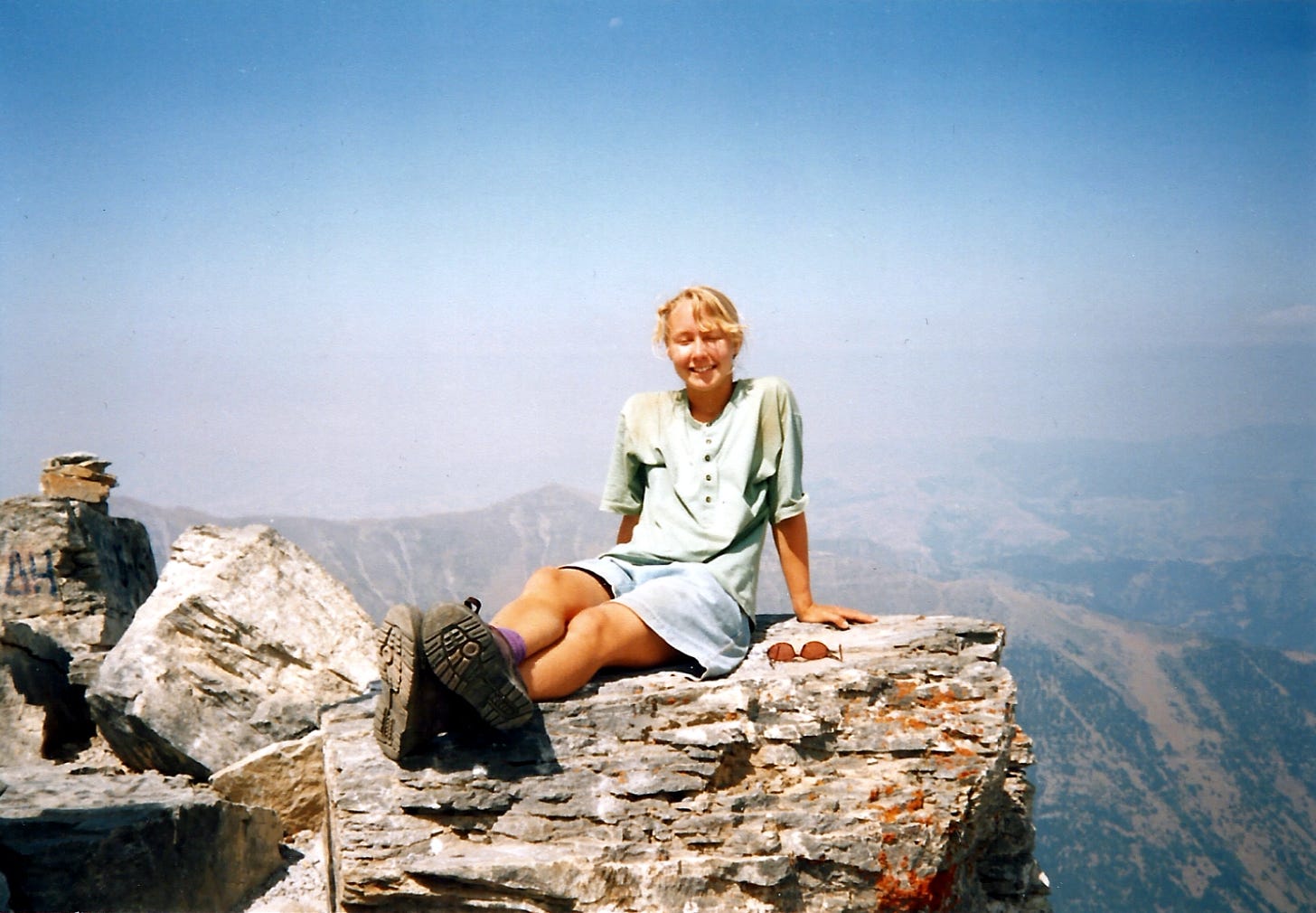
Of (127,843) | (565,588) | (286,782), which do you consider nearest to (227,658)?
(286,782)

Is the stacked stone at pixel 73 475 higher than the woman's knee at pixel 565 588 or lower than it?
higher

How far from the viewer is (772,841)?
3.68m

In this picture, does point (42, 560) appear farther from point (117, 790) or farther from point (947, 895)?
point (947, 895)

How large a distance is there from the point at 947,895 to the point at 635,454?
7.56ft

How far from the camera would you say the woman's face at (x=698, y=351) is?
4.76 meters

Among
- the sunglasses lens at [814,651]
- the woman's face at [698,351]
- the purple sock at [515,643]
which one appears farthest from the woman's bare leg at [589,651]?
the woman's face at [698,351]

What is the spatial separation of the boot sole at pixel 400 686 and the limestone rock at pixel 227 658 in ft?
5.55

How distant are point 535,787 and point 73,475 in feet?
14.8

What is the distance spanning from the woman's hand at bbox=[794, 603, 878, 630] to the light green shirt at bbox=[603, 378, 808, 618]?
0.32 m

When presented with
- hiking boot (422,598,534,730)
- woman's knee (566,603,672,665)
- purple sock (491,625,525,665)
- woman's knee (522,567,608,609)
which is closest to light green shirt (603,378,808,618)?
woman's knee (522,567,608,609)

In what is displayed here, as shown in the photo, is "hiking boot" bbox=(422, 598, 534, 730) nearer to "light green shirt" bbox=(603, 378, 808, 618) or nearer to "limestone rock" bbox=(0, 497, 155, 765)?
"light green shirt" bbox=(603, 378, 808, 618)

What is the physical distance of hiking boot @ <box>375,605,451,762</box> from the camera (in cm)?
343

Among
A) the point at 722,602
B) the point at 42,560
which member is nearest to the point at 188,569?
the point at 42,560

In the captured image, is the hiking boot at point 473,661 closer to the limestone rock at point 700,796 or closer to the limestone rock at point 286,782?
the limestone rock at point 700,796
